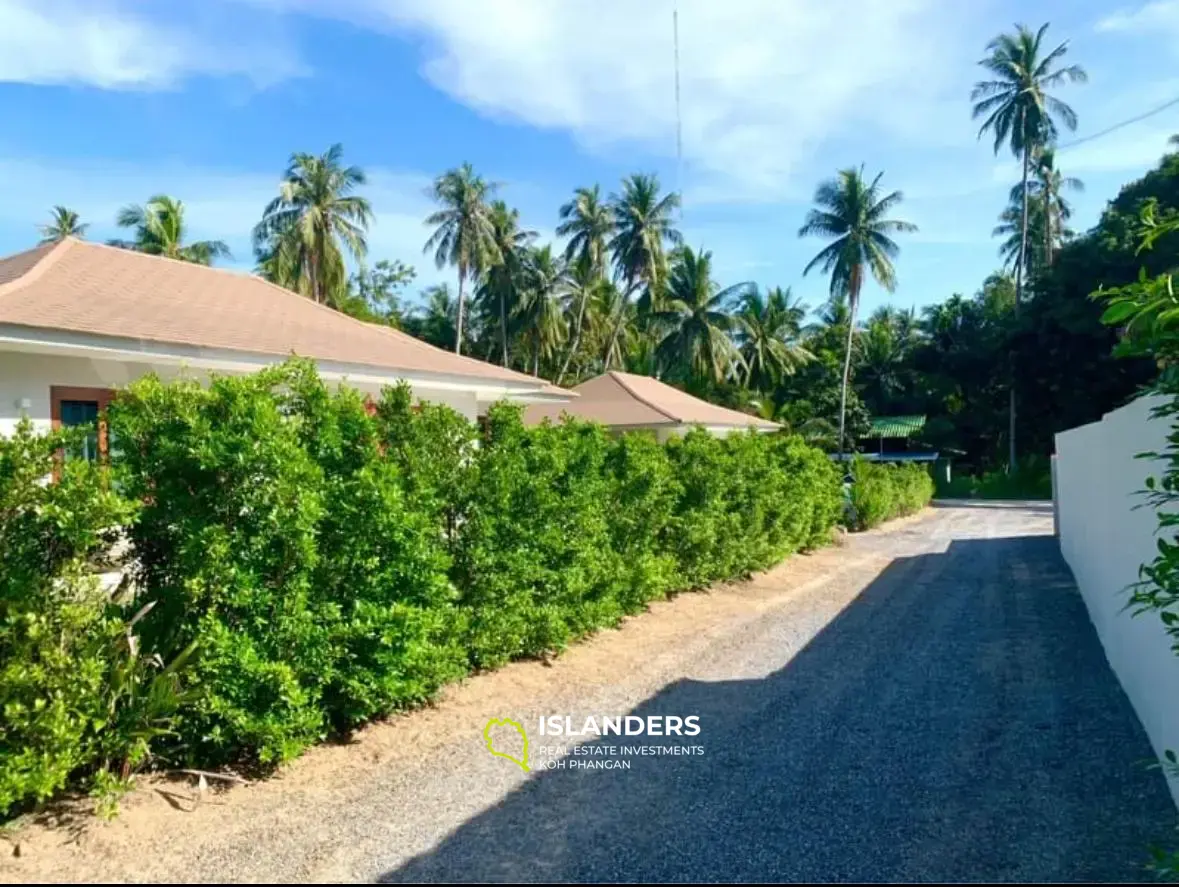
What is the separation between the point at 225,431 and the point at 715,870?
334cm

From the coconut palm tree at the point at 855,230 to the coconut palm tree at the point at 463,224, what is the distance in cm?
1617

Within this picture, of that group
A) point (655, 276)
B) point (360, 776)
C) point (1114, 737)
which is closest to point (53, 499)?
point (360, 776)

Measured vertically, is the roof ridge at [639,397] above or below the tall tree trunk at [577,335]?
below

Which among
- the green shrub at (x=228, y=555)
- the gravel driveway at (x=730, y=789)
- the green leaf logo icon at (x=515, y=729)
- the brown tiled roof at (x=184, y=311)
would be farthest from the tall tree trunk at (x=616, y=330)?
the green shrub at (x=228, y=555)

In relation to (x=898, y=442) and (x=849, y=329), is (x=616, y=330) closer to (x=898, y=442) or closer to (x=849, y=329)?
(x=849, y=329)

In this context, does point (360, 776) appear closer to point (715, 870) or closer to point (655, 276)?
point (715, 870)

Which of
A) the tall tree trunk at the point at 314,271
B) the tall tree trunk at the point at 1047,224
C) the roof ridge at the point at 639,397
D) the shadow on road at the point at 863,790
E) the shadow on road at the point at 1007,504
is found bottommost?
the shadow on road at the point at 863,790

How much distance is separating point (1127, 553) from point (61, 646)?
6.87 meters

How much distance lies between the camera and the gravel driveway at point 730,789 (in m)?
3.76

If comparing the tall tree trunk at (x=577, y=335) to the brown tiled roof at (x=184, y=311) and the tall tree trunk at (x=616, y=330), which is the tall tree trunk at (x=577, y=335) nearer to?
the tall tree trunk at (x=616, y=330)

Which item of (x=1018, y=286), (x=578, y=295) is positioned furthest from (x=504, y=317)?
(x=1018, y=286)

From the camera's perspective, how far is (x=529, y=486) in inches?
269

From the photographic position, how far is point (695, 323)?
3941 cm

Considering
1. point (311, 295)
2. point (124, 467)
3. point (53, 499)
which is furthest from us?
point (311, 295)
